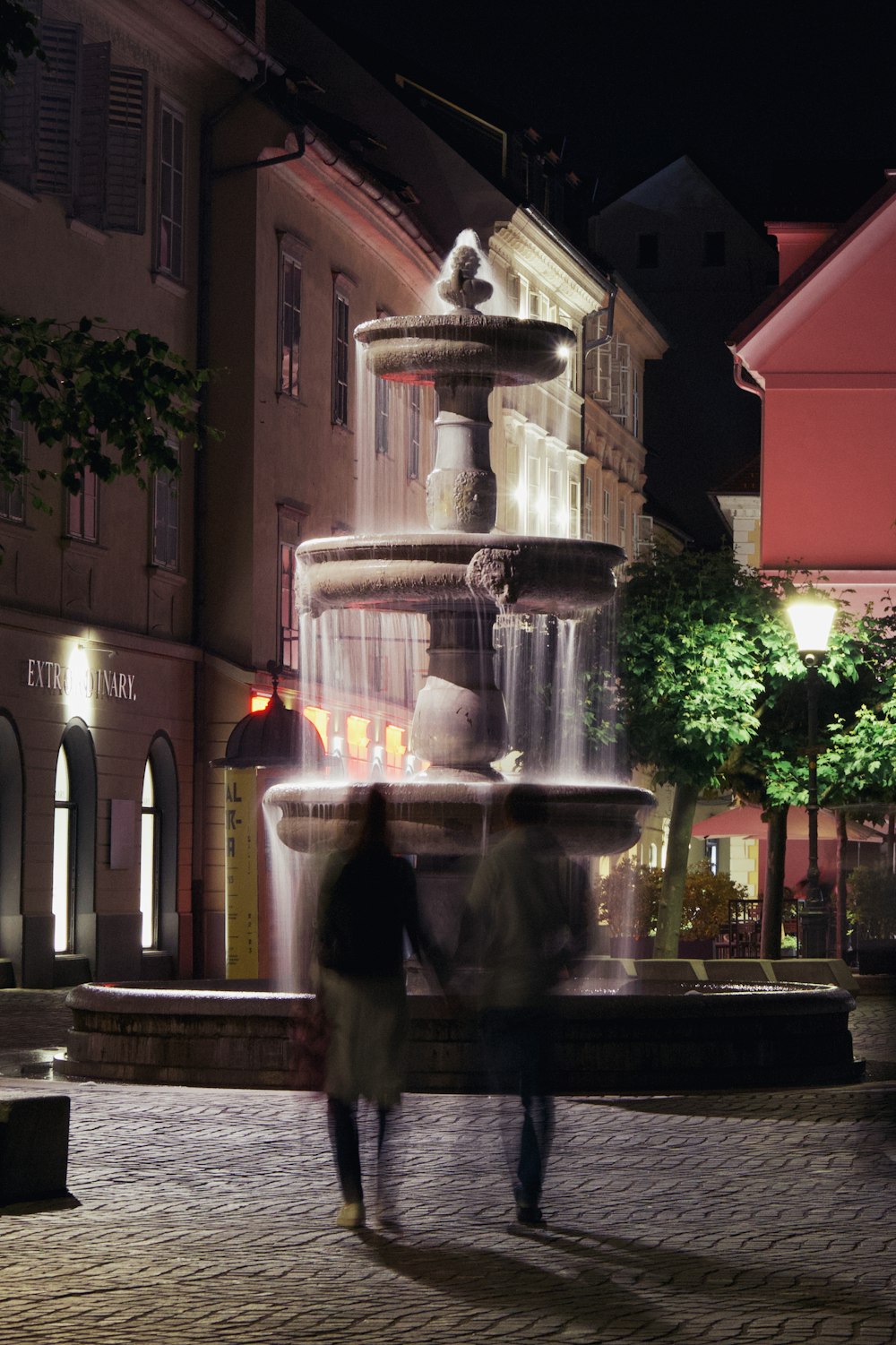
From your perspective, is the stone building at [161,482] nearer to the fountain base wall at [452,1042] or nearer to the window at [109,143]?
the window at [109,143]

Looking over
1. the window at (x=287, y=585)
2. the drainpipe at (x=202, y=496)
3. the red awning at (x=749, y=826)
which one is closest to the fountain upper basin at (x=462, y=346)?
the drainpipe at (x=202, y=496)

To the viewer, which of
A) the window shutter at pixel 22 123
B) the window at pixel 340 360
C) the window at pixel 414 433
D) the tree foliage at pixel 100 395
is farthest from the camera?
the window at pixel 414 433

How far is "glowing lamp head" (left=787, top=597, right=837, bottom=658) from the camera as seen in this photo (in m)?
24.8

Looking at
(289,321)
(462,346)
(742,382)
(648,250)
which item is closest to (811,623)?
(462,346)

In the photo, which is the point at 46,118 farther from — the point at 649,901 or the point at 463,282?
the point at 649,901

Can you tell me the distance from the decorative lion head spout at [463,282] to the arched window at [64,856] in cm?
1210

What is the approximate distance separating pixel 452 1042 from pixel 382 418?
27.4m

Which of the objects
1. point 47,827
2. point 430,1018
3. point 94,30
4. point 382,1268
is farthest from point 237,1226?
point 94,30

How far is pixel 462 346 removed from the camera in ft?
53.6

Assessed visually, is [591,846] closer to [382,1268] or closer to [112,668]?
[382,1268]

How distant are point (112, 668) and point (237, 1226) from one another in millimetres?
20215

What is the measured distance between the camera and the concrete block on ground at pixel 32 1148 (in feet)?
32.2

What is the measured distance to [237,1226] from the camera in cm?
958

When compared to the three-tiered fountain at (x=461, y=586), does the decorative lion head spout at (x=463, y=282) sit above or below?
above
